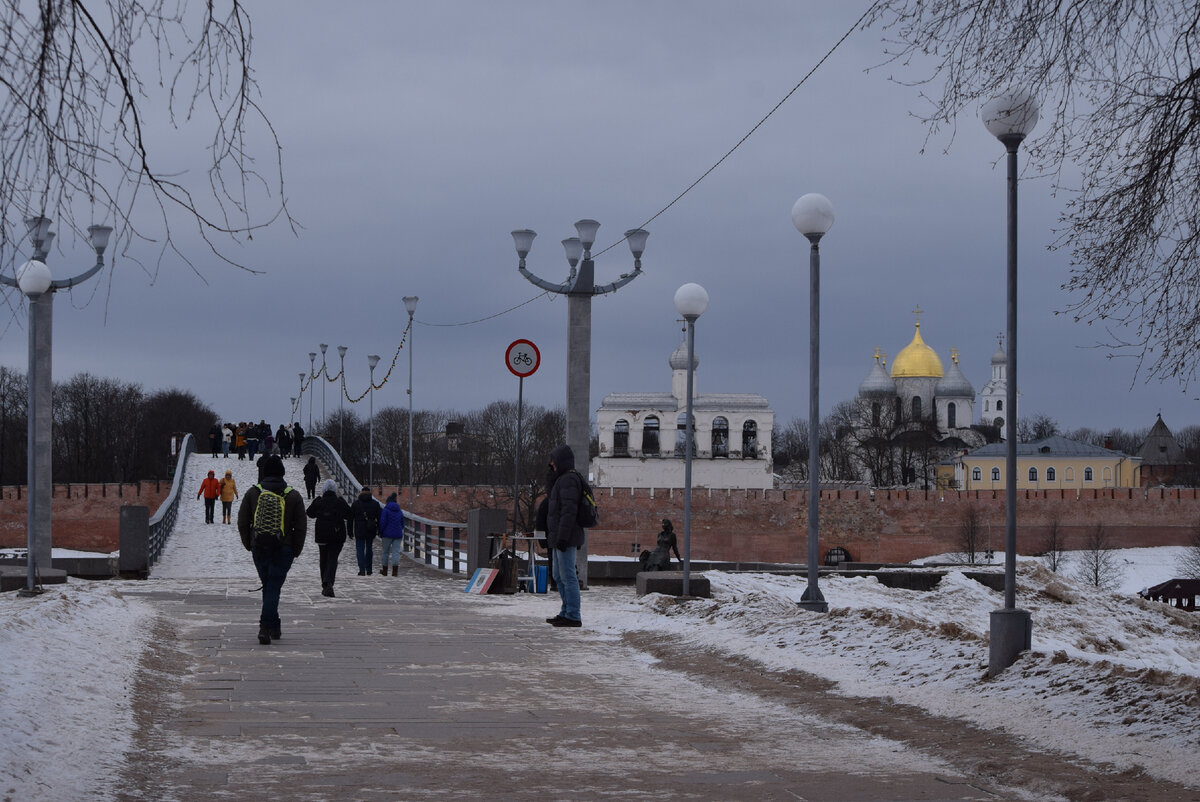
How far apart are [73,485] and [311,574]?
3491 centimetres

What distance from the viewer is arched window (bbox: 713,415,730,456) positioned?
8812 cm

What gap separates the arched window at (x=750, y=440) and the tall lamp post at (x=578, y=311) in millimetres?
70359

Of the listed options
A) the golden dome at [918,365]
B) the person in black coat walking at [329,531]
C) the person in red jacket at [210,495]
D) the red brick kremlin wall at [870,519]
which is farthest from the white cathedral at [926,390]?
the person in black coat walking at [329,531]

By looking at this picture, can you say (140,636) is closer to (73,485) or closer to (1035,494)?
(73,485)

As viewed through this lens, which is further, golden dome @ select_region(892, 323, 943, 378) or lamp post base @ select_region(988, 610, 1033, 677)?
golden dome @ select_region(892, 323, 943, 378)

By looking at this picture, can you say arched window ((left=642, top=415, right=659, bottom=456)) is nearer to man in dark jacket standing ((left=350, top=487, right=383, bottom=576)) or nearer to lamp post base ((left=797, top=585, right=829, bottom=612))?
man in dark jacket standing ((left=350, top=487, right=383, bottom=576))

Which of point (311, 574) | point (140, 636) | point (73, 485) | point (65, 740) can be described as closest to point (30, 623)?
point (140, 636)

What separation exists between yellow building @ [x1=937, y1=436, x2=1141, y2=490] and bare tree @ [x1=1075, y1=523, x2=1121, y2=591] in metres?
29.6

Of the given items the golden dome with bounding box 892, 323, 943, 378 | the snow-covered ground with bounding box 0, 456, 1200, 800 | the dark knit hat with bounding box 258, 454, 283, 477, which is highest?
the golden dome with bounding box 892, 323, 943, 378

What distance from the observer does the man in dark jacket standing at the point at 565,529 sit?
441 inches

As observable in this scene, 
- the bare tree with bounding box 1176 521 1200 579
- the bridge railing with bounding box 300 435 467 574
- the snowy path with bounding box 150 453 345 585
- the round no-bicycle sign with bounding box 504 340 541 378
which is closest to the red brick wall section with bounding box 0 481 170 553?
the snowy path with bounding box 150 453 345 585

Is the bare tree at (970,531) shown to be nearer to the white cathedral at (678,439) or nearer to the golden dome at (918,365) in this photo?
the white cathedral at (678,439)

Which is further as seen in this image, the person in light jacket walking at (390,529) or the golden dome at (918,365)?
the golden dome at (918,365)

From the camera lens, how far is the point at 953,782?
5328 mm
